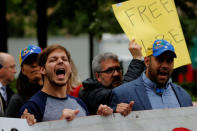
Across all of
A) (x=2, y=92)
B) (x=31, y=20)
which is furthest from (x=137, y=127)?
(x=31, y=20)

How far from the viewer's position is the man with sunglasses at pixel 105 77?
4180mm

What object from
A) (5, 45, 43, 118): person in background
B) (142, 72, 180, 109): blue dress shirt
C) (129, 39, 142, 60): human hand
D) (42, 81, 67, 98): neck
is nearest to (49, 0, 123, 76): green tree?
(5, 45, 43, 118): person in background

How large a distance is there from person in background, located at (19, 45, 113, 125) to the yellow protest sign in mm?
874

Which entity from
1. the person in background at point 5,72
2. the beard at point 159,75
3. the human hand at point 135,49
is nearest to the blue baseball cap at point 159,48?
the beard at point 159,75

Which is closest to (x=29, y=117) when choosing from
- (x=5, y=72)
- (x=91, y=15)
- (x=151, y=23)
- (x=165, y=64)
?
(x=165, y=64)

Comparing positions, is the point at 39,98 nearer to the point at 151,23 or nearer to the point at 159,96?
the point at 159,96

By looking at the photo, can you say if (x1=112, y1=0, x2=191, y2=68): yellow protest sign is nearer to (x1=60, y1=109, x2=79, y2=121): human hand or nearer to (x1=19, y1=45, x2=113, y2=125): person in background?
(x1=19, y1=45, x2=113, y2=125): person in background

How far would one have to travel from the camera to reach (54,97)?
3400 millimetres

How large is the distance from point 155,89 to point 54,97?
912mm

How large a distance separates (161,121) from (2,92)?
2.21 meters

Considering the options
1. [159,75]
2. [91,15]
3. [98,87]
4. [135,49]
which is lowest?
[98,87]

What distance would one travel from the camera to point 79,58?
17.1 metres

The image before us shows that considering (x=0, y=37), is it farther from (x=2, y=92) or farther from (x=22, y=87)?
(x=22, y=87)

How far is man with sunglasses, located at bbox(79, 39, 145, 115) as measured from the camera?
418 cm
